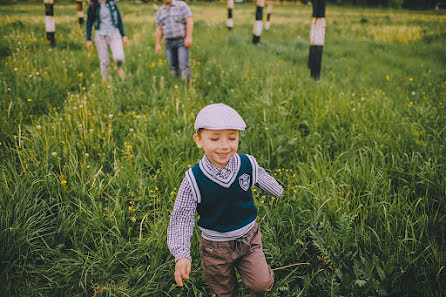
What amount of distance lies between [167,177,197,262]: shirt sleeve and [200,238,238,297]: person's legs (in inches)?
7.1

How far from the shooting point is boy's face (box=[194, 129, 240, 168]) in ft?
4.91

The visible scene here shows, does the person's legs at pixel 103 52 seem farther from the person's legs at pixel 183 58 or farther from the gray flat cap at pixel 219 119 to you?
the gray flat cap at pixel 219 119

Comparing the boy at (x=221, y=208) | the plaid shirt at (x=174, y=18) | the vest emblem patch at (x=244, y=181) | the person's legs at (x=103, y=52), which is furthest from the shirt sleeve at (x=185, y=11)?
the vest emblem patch at (x=244, y=181)

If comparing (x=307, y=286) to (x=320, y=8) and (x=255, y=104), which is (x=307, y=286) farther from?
(x=320, y=8)

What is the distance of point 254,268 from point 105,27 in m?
5.73

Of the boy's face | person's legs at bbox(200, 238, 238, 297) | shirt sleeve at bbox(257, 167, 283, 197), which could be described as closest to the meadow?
person's legs at bbox(200, 238, 238, 297)

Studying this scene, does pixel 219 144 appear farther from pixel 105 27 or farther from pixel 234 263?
pixel 105 27

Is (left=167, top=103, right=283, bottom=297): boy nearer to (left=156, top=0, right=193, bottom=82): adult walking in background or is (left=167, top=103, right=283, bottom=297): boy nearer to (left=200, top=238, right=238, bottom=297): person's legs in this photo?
(left=200, top=238, right=238, bottom=297): person's legs

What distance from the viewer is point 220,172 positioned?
1.59 meters

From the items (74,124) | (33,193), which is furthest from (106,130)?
(33,193)

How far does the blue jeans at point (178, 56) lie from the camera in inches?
221

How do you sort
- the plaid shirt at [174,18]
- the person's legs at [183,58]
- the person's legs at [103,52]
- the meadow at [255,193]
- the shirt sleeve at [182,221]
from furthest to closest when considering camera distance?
1. the person's legs at [103,52]
2. the person's legs at [183,58]
3. the plaid shirt at [174,18]
4. the meadow at [255,193]
5. the shirt sleeve at [182,221]

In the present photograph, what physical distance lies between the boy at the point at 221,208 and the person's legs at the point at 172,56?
182 inches

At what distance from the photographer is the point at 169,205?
2541 mm
